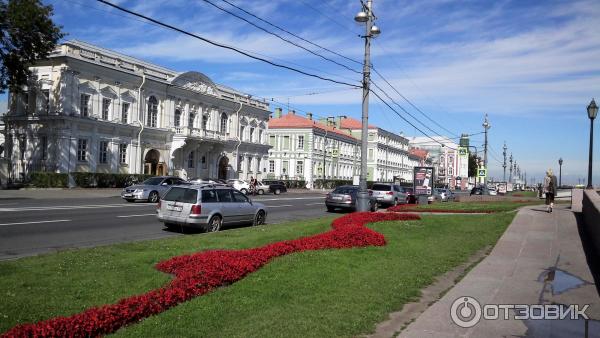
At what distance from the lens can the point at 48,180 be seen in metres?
39.8

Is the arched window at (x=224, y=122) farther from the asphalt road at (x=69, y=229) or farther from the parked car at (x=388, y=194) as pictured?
the asphalt road at (x=69, y=229)

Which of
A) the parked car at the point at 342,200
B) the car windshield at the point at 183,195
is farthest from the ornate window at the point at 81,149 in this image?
the car windshield at the point at 183,195

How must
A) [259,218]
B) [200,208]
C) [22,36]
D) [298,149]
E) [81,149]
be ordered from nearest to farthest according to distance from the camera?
1. [200,208]
2. [259,218]
3. [22,36]
4. [81,149]
5. [298,149]

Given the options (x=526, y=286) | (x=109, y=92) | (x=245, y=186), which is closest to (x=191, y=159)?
(x=245, y=186)

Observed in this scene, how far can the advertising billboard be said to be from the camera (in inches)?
1465

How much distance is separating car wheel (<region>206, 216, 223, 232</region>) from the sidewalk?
347 inches

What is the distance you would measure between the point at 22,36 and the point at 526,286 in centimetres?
3614

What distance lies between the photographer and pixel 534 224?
1577cm

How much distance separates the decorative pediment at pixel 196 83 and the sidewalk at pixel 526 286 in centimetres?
4455

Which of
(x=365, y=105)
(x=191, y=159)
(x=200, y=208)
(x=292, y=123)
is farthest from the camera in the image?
(x=292, y=123)

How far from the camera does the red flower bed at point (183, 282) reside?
509cm

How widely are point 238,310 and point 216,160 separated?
54431mm

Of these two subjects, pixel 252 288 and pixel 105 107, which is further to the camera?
pixel 105 107

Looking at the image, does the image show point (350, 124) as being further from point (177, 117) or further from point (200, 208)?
point (200, 208)
